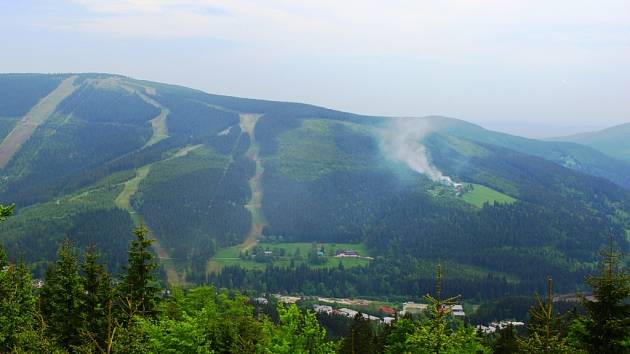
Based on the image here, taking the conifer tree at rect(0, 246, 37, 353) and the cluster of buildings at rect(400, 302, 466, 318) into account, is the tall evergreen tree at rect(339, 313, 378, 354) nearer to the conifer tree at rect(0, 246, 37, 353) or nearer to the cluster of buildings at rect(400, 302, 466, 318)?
the conifer tree at rect(0, 246, 37, 353)

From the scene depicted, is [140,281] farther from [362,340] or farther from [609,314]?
[362,340]

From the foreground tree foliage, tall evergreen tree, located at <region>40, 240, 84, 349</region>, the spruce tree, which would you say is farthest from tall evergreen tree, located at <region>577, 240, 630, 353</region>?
tall evergreen tree, located at <region>40, 240, 84, 349</region>

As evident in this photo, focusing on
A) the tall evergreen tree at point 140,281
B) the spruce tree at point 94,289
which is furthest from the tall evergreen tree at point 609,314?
the spruce tree at point 94,289

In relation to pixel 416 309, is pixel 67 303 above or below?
above

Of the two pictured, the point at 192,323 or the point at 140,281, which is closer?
the point at 192,323

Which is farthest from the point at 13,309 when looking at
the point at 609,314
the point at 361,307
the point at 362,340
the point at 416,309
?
the point at 416,309

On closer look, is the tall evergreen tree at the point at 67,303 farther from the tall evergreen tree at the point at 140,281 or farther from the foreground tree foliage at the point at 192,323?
the tall evergreen tree at the point at 140,281

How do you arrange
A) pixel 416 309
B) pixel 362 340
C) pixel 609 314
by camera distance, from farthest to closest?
pixel 416 309, pixel 362 340, pixel 609 314
